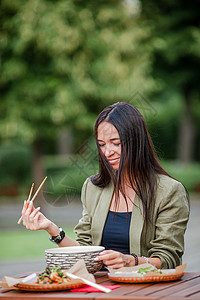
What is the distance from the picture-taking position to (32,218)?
9.25ft

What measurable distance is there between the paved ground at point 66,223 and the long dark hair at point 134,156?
72 cm

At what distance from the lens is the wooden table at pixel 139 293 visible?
2.35 m

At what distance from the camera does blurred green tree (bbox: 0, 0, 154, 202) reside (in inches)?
477

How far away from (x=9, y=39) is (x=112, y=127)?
31.2 feet

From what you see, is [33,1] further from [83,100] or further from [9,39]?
[83,100]

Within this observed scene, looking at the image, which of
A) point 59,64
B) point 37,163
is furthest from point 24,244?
point 37,163

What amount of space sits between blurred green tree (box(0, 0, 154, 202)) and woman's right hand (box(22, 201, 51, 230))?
941 centimetres

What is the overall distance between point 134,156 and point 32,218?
0.66 meters

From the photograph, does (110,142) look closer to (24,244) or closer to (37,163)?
(24,244)

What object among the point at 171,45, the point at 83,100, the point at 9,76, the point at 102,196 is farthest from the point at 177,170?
the point at 102,196

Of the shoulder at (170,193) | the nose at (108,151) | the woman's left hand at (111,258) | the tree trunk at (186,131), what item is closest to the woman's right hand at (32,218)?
the woman's left hand at (111,258)

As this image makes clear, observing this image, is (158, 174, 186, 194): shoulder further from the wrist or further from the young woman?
the wrist

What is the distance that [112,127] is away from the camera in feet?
10.2

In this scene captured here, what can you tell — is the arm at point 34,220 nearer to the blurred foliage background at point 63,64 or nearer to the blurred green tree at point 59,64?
A: the blurred foliage background at point 63,64
